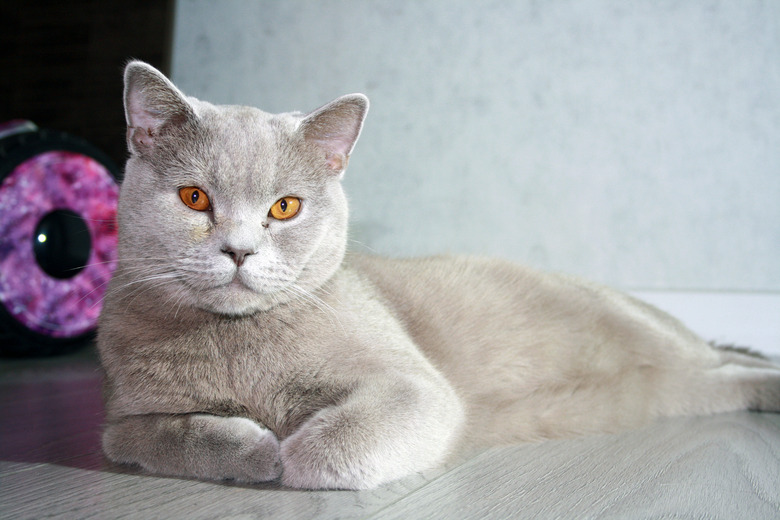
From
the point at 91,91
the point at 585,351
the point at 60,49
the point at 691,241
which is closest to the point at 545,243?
the point at 691,241

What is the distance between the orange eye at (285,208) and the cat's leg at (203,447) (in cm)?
32

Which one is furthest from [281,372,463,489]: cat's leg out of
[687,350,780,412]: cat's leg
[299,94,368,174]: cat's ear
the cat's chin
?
[687,350,780,412]: cat's leg

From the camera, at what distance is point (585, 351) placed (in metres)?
1.39

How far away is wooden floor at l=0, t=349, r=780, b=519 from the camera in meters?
0.81

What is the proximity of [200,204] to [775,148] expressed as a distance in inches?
81.7

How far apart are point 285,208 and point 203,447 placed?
1.28ft

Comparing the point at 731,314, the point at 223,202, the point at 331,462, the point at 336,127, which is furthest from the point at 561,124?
the point at 331,462

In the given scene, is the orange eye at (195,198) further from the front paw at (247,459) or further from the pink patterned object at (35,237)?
the pink patterned object at (35,237)

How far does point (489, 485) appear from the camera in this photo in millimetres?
934

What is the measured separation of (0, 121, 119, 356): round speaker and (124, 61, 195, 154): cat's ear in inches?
40.3

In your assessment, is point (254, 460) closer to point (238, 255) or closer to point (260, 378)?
point (260, 378)

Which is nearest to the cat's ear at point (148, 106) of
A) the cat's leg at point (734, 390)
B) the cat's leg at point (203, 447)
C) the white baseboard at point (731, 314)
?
the cat's leg at point (203, 447)

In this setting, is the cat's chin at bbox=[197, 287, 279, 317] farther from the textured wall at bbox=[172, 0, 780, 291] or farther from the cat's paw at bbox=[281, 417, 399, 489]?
the textured wall at bbox=[172, 0, 780, 291]

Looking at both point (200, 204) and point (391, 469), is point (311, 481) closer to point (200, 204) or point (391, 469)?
point (391, 469)
